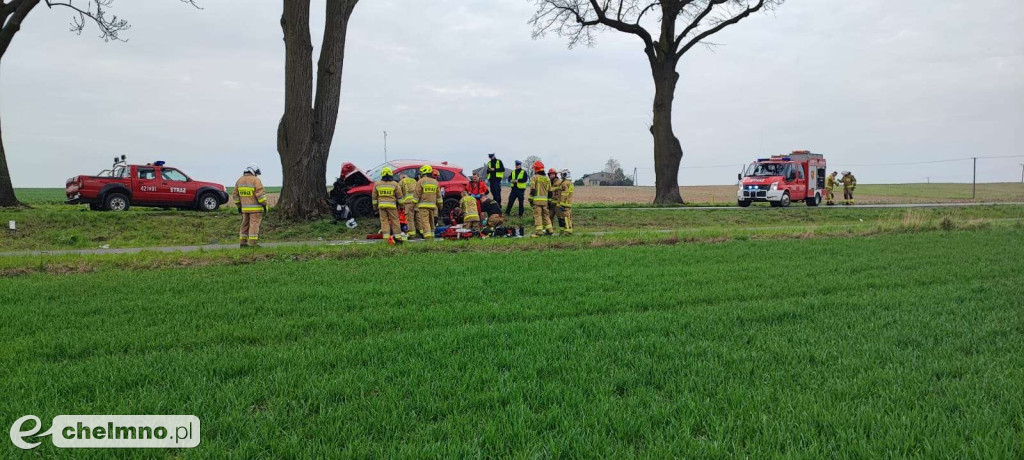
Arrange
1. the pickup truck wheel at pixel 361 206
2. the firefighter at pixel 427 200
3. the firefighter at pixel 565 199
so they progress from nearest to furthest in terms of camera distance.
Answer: the firefighter at pixel 427 200, the firefighter at pixel 565 199, the pickup truck wheel at pixel 361 206

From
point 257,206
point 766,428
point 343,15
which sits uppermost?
point 343,15

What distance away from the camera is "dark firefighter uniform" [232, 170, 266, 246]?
Result: 13.0m

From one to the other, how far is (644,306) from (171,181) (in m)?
20.5

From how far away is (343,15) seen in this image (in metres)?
17.9

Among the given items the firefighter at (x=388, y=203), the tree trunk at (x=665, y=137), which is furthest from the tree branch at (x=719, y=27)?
the firefighter at (x=388, y=203)

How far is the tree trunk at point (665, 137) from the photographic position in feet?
96.3

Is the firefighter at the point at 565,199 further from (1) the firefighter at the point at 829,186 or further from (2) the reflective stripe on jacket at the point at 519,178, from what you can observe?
(1) the firefighter at the point at 829,186

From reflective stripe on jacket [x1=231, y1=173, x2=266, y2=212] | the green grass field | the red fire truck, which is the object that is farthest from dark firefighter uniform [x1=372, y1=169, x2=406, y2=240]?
the red fire truck

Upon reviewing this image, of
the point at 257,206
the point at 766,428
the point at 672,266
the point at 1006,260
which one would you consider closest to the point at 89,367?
the point at 766,428

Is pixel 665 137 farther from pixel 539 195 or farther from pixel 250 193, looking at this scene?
pixel 250 193

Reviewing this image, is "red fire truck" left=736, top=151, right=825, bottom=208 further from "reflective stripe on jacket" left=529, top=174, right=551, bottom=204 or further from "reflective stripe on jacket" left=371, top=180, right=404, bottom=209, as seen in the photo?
"reflective stripe on jacket" left=371, top=180, right=404, bottom=209

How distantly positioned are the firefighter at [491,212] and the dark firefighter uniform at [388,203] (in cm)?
256

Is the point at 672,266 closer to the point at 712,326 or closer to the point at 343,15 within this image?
the point at 712,326

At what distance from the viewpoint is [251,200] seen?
12984 millimetres
